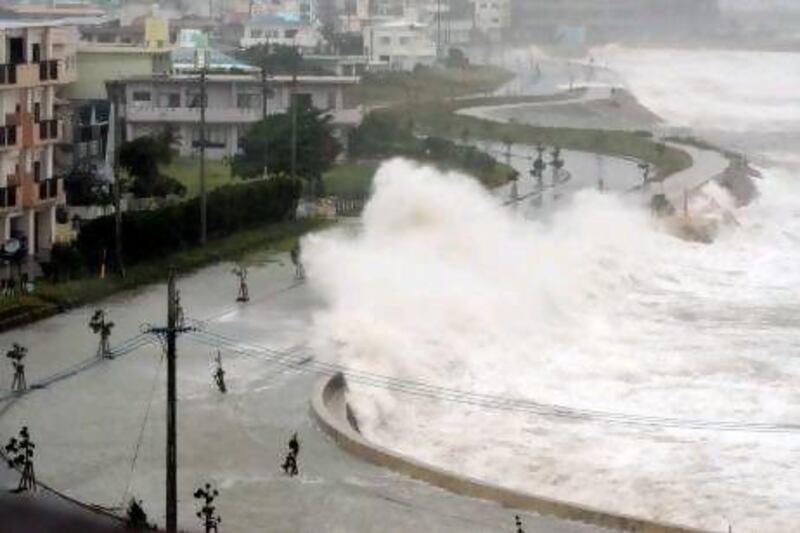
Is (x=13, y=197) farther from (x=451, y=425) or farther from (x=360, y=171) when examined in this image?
(x=360, y=171)

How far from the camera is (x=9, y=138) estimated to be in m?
19.5

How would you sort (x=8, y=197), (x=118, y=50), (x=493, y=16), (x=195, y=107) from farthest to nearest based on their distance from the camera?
(x=493, y=16) < (x=118, y=50) < (x=195, y=107) < (x=8, y=197)

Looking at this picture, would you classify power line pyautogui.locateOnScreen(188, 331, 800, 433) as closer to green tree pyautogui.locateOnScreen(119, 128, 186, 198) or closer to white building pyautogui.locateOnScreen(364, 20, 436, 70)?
green tree pyautogui.locateOnScreen(119, 128, 186, 198)

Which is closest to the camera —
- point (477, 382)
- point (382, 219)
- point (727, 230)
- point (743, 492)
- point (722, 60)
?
point (743, 492)

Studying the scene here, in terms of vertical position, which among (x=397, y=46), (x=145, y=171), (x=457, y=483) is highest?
(x=397, y=46)

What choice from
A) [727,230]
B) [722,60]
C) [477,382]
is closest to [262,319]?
[477,382]

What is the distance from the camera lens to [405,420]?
45.0ft

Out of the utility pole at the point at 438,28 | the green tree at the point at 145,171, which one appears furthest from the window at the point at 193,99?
the utility pole at the point at 438,28

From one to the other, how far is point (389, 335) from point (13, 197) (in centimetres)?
618

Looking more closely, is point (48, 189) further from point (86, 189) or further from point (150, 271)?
point (86, 189)

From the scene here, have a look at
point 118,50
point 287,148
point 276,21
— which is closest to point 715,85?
point 276,21

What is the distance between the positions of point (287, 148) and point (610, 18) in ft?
274

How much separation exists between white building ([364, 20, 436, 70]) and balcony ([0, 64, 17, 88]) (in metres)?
41.2

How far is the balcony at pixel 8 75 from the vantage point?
1917cm
